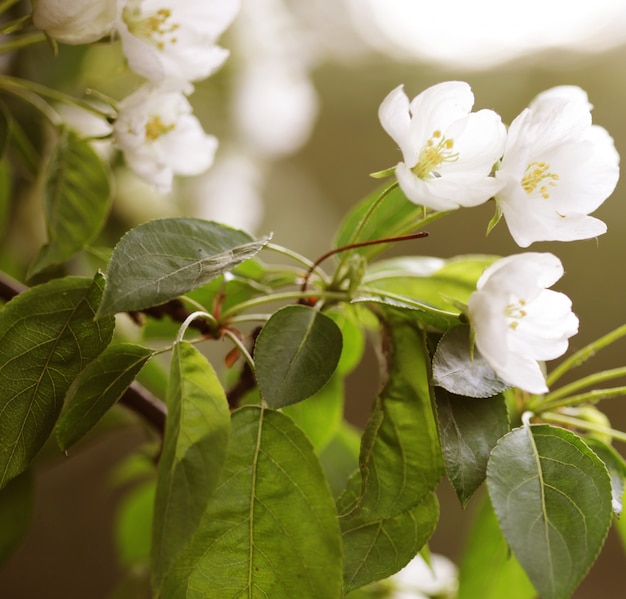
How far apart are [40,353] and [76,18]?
21 cm

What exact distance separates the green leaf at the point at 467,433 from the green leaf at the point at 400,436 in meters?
0.03

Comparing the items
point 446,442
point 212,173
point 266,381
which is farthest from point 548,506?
point 212,173

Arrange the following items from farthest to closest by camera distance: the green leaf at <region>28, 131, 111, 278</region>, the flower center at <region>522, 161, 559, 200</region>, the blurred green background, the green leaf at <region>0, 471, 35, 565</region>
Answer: the blurred green background
the green leaf at <region>0, 471, 35, 565</region>
the green leaf at <region>28, 131, 111, 278</region>
the flower center at <region>522, 161, 559, 200</region>

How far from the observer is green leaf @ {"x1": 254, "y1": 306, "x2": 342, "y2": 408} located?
0.37 m

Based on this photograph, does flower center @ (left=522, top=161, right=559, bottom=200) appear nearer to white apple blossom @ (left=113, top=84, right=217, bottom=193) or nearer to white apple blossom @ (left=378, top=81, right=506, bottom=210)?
white apple blossom @ (left=378, top=81, right=506, bottom=210)

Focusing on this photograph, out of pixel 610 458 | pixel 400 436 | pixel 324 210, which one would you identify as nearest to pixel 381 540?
pixel 400 436

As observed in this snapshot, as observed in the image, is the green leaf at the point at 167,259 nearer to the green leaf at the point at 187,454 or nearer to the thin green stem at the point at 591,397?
the green leaf at the point at 187,454

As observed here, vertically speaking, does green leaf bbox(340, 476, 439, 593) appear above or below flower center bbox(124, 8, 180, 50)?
below

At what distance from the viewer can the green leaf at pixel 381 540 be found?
390mm

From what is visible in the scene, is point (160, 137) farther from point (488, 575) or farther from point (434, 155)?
point (488, 575)

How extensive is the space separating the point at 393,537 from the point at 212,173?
1.01 metres

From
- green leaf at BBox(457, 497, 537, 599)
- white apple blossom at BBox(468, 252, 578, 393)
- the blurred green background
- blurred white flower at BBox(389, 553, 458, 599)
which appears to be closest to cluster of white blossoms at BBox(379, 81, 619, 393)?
white apple blossom at BBox(468, 252, 578, 393)

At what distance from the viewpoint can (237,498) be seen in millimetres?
375

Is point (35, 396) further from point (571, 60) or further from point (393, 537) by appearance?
point (571, 60)
